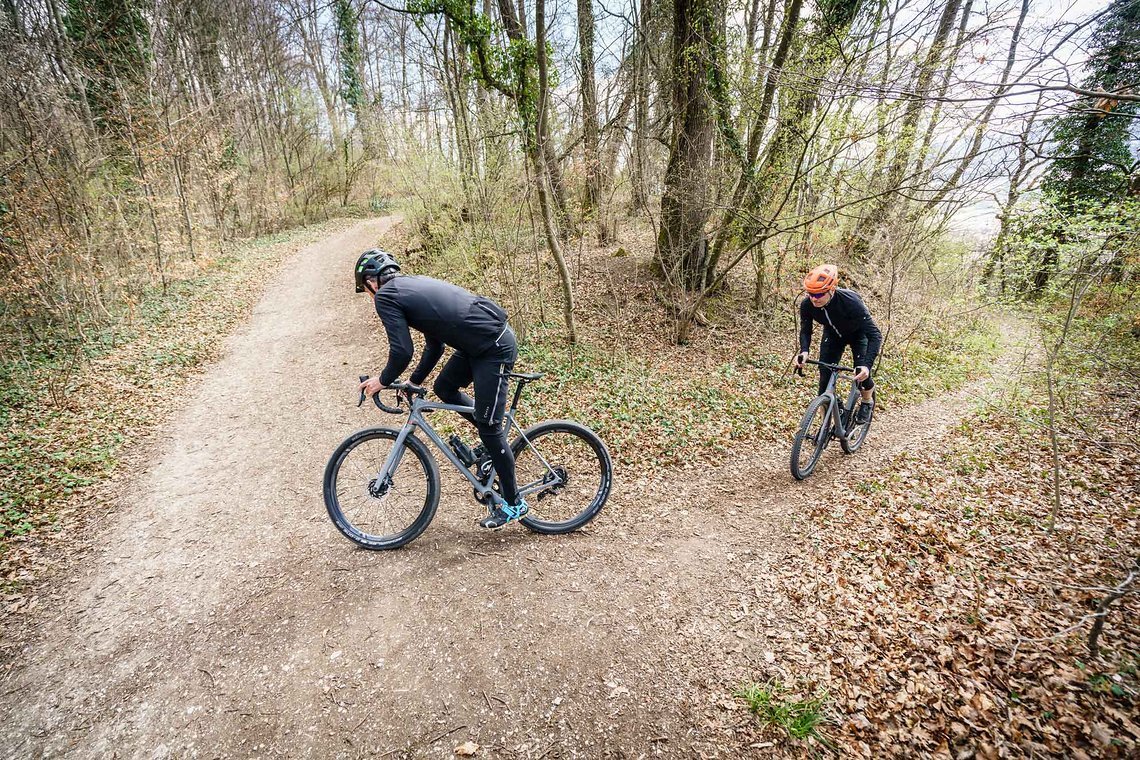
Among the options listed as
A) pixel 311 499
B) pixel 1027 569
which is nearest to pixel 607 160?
pixel 311 499

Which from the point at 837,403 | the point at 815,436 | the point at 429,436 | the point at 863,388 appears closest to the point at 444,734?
the point at 429,436

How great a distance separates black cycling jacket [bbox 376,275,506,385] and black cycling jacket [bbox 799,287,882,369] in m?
3.78

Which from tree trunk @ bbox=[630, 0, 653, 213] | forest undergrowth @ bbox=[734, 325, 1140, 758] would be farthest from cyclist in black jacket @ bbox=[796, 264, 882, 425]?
tree trunk @ bbox=[630, 0, 653, 213]

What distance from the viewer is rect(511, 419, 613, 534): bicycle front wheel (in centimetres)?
413

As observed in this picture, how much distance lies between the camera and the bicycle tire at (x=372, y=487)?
3.77m

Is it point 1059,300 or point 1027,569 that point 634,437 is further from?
point 1059,300

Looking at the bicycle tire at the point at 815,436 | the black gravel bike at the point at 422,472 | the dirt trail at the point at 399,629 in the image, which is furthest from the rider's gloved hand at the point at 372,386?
the bicycle tire at the point at 815,436

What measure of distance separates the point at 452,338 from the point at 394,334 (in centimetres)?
43

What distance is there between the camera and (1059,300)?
873cm

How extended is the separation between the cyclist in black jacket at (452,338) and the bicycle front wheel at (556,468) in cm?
34

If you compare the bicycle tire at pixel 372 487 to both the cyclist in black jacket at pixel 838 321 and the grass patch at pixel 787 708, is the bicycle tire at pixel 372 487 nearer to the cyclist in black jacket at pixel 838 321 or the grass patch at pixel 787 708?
the grass patch at pixel 787 708

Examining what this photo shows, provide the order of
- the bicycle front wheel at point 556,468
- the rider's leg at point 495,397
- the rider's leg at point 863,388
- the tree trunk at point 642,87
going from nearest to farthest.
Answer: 1. the rider's leg at point 495,397
2. the bicycle front wheel at point 556,468
3. the rider's leg at point 863,388
4. the tree trunk at point 642,87

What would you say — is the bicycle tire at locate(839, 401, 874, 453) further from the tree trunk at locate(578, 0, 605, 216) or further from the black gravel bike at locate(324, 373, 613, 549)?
the tree trunk at locate(578, 0, 605, 216)

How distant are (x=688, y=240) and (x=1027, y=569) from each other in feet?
25.5
